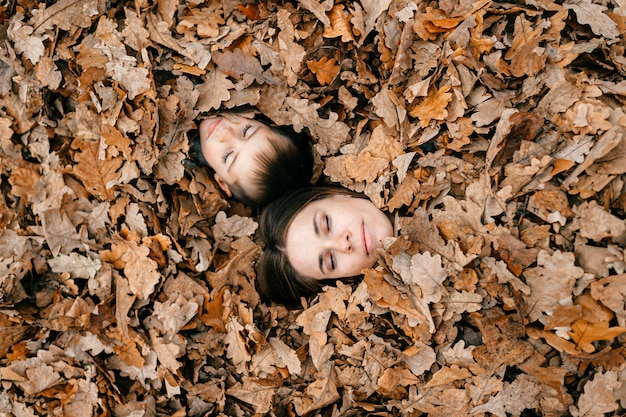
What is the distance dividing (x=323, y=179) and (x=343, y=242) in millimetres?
599

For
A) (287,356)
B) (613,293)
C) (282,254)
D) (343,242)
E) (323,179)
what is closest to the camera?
(613,293)

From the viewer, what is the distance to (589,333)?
2354 mm

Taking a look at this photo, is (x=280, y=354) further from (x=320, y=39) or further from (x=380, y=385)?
(x=320, y=39)

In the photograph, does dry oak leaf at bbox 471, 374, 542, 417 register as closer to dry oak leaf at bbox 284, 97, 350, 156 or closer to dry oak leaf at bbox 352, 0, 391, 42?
dry oak leaf at bbox 284, 97, 350, 156

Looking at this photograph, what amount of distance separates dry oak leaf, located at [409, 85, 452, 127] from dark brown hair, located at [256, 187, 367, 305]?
22.8 inches

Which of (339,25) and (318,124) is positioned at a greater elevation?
(339,25)

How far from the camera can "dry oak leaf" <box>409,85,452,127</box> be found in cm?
272

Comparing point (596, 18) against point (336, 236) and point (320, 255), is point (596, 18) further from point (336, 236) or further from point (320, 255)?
point (320, 255)

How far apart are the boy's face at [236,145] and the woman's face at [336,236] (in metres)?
0.40

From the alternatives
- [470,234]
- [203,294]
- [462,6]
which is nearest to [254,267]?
[203,294]

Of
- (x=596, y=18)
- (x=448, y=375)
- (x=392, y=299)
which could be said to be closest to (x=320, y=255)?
(x=392, y=299)

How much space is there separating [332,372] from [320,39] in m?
1.83

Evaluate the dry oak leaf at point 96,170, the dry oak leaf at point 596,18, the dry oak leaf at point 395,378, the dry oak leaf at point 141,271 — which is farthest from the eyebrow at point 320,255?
the dry oak leaf at point 596,18

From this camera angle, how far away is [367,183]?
303cm
